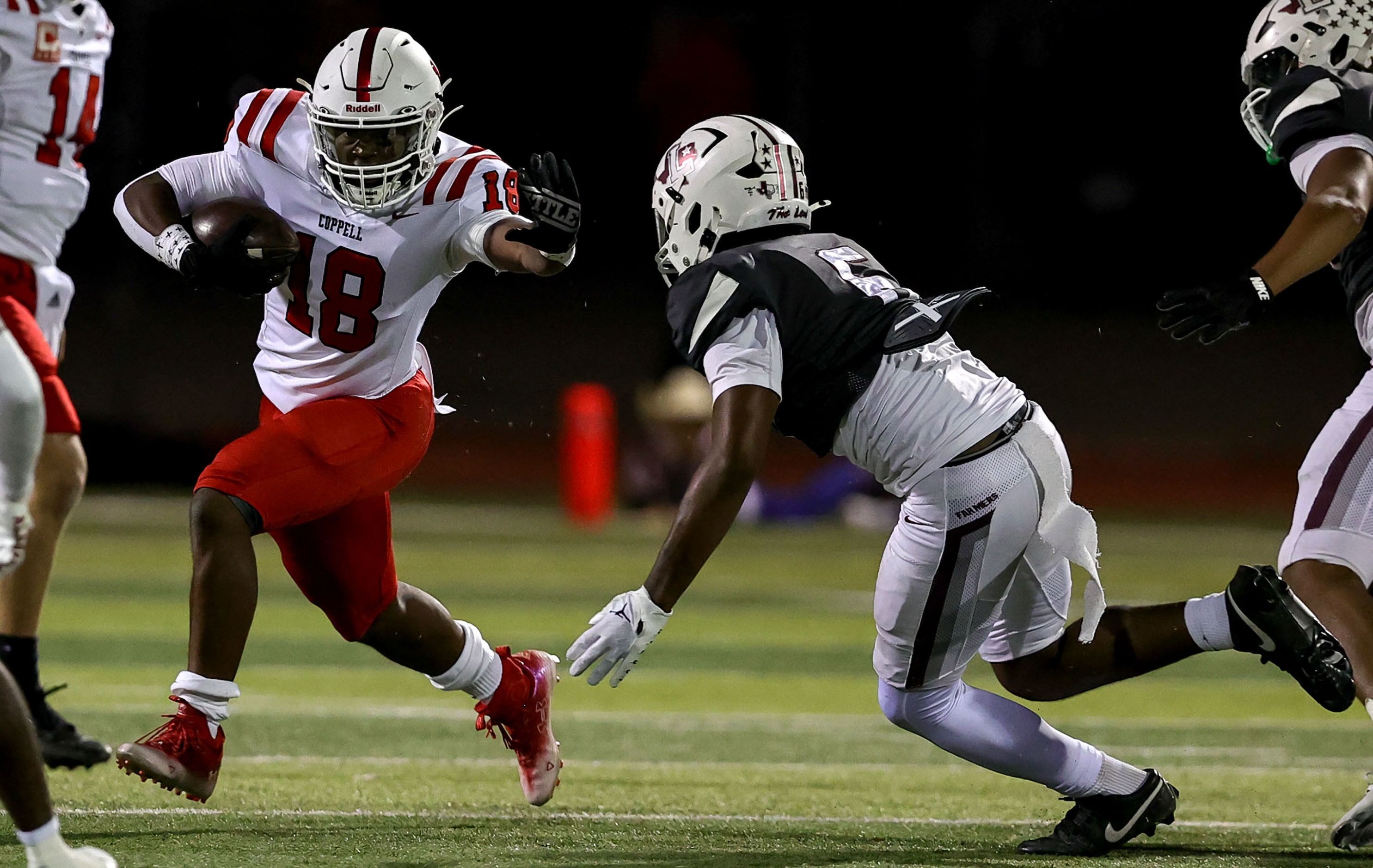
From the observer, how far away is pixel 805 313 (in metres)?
3.10

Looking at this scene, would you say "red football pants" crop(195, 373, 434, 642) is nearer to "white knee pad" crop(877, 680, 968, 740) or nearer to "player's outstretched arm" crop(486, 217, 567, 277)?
"player's outstretched arm" crop(486, 217, 567, 277)

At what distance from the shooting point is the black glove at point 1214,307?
3.07m

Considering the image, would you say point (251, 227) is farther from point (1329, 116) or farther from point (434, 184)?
point (1329, 116)

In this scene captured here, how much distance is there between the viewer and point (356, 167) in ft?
11.6

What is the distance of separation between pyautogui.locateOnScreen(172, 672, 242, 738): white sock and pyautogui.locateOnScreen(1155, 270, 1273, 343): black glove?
1.90m

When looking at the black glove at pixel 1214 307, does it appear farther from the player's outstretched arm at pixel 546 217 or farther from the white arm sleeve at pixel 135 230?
the white arm sleeve at pixel 135 230

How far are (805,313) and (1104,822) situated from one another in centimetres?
Result: 117

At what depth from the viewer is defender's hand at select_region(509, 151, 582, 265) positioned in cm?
343

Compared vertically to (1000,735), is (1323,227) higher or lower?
Result: higher

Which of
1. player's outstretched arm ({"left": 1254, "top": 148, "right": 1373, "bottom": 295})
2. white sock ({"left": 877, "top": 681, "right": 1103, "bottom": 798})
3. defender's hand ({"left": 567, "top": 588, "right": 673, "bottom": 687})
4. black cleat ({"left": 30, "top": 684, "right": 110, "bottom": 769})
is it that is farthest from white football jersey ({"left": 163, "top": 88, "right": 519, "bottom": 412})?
player's outstretched arm ({"left": 1254, "top": 148, "right": 1373, "bottom": 295})

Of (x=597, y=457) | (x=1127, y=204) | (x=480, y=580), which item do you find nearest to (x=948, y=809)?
(x=480, y=580)

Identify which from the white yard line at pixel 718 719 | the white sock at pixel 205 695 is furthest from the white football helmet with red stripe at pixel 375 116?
the white yard line at pixel 718 719

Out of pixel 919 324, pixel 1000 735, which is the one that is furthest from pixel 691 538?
pixel 1000 735

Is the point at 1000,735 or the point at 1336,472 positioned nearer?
the point at 1000,735
